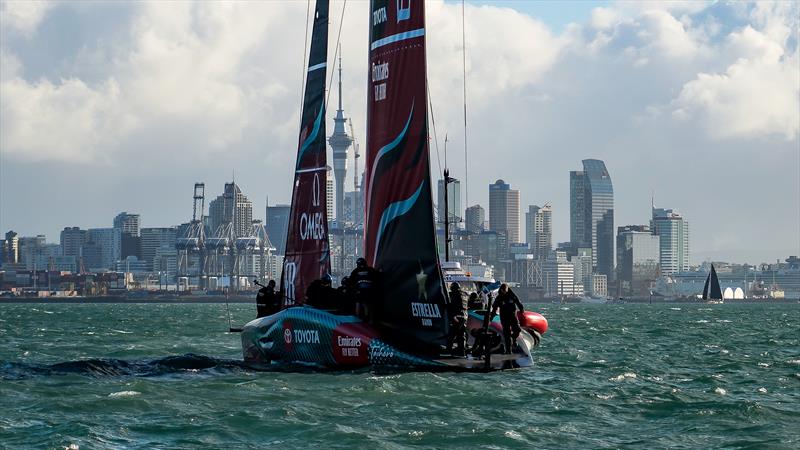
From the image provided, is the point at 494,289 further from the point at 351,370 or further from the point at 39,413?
the point at 39,413

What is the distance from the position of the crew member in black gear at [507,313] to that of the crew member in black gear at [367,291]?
2.02m

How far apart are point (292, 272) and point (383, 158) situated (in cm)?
520

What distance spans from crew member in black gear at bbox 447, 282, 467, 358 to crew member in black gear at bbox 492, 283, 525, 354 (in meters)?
0.62

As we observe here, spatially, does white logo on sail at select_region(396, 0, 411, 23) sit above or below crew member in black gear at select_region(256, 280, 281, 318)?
above

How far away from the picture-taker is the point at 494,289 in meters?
25.2

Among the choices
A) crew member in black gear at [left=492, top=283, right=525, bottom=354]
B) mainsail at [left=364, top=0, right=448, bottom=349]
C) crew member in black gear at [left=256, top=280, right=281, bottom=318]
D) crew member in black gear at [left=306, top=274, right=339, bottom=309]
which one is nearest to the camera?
mainsail at [left=364, top=0, right=448, bottom=349]

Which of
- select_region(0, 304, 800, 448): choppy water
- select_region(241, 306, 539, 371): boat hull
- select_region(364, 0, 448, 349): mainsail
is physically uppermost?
select_region(364, 0, 448, 349): mainsail

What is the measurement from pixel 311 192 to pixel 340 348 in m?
5.12

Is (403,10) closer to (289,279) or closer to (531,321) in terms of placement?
(531,321)

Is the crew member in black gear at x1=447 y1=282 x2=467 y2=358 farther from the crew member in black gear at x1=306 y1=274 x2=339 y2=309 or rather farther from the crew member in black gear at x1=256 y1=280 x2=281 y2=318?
the crew member in black gear at x1=256 y1=280 x2=281 y2=318

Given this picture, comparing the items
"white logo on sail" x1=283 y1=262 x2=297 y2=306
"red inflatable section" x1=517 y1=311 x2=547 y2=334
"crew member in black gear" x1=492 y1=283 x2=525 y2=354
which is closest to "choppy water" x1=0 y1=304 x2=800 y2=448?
"crew member in black gear" x1=492 y1=283 x2=525 y2=354

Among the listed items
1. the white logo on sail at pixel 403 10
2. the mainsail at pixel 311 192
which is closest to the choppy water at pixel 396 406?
the mainsail at pixel 311 192

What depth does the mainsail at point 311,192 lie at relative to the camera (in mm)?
25781

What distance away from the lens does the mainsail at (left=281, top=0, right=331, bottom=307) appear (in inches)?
1015
